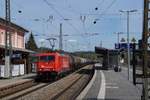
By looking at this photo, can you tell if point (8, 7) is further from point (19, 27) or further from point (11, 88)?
point (19, 27)

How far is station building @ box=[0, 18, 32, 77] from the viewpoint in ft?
170

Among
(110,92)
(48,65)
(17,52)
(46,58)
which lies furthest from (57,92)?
(17,52)

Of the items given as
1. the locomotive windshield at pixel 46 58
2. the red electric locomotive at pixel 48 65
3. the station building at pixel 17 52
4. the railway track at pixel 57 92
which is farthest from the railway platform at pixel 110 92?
the station building at pixel 17 52

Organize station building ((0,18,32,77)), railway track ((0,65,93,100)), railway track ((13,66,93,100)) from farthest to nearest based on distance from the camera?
station building ((0,18,32,77)) < railway track ((0,65,93,100)) < railway track ((13,66,93,100))

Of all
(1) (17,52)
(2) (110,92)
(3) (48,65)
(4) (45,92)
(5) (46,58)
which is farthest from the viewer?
(1) (17,52)

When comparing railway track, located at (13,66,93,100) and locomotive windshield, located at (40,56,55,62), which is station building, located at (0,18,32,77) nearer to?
locomotive windshield, located at (40,56,55,62)

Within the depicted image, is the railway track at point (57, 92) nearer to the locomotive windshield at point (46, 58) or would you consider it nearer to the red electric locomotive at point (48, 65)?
the red electric locomotive at point (48, 65)

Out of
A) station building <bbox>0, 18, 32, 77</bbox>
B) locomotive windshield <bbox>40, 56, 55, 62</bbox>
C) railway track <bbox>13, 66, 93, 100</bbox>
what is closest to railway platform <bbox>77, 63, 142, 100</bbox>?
railway track <bbox>13, 66, 93, 100</bbox>

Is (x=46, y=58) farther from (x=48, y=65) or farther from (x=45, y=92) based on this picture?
(x=45, y=92)

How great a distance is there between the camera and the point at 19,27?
67.6m

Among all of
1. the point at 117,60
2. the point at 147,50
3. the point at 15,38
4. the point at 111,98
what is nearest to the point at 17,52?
the point at 15,38

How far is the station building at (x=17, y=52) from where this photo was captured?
5193 centimetres

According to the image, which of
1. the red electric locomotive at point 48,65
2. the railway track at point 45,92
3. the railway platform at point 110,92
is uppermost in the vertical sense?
the red electric locomotive at point 48,65

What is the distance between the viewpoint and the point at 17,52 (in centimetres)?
5847
